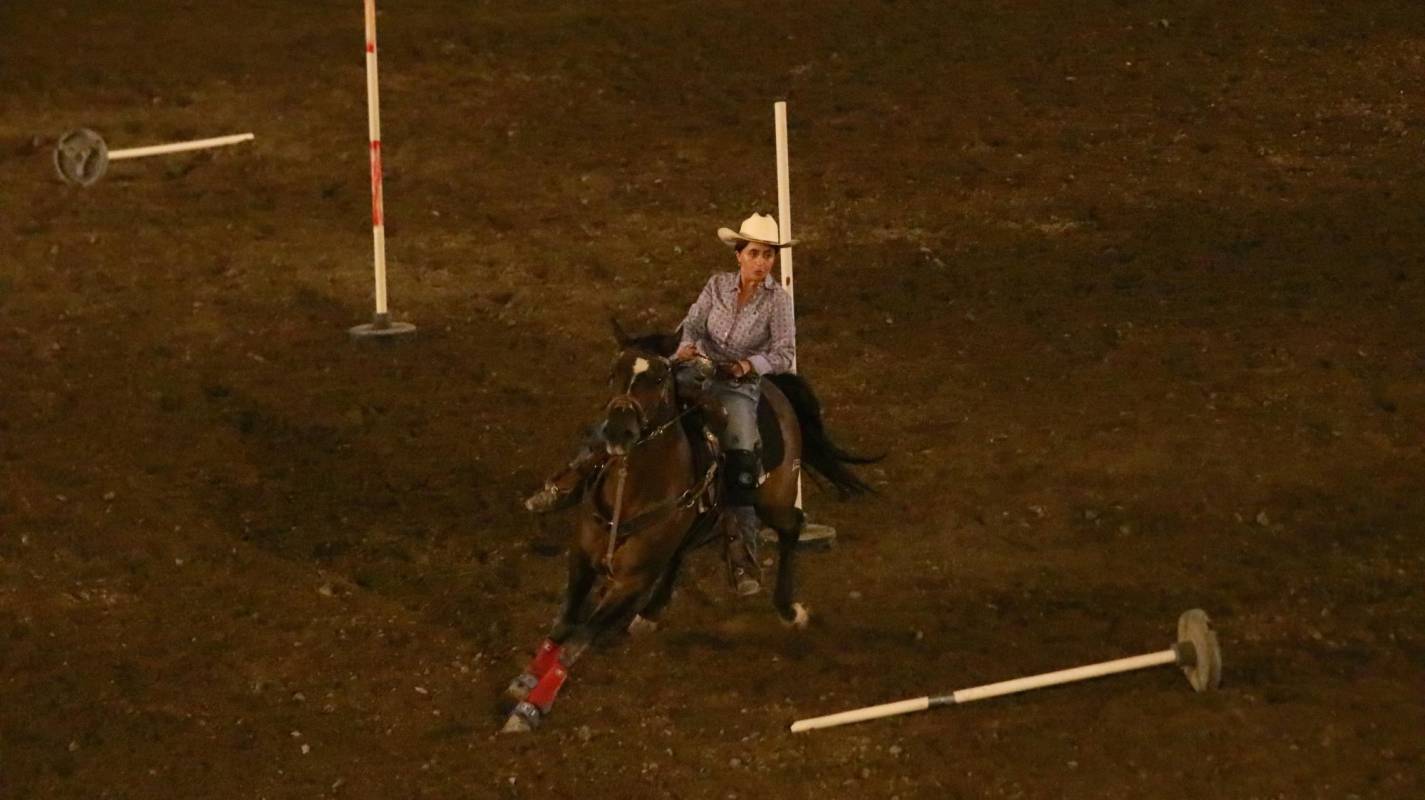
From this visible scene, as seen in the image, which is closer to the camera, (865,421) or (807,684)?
(807,684)

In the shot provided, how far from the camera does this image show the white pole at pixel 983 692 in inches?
358

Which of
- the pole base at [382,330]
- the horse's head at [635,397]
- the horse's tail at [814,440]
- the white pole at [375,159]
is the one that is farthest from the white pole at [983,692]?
the white pole at [375,159]

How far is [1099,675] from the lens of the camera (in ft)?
30.7

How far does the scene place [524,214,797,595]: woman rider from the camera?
9.42 metres

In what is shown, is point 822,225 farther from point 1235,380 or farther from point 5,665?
point 5,665

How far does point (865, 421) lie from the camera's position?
12.7 m

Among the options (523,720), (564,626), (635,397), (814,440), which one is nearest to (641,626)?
(564,626)

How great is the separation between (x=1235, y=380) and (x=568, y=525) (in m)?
4.28

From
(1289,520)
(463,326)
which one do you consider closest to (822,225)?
(463,326)

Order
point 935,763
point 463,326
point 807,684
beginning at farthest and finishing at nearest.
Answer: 1. point 463,326
2. point 807,684
3. point 935,763

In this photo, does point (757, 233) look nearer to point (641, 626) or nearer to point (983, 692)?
point (641, 626)

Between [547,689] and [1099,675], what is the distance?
7.86ft

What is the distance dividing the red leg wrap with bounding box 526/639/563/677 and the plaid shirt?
1.45 m

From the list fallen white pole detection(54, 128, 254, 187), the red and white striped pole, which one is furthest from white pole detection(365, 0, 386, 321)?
fallen white pole detection(54, 128, 254, 187)
